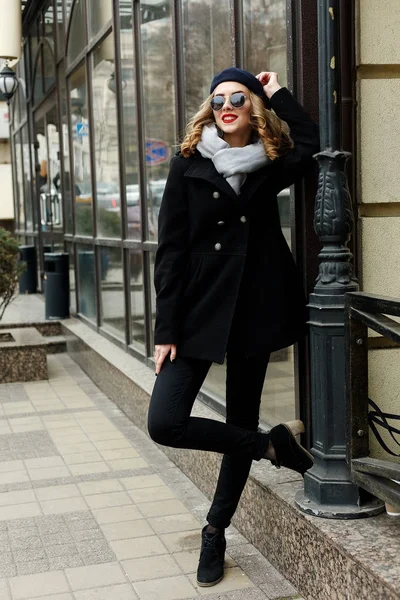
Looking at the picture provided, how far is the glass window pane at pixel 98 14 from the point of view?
798cm

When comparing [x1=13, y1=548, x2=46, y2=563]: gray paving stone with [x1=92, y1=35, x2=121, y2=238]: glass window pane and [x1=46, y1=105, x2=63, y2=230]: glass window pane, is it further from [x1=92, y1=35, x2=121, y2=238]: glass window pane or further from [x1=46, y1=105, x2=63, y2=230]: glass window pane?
[x1=46, y1=105, x2=63, y2=230]: glass window pane

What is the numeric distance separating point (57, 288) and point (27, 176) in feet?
19.7

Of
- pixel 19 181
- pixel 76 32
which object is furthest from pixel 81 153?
pixel 19 181

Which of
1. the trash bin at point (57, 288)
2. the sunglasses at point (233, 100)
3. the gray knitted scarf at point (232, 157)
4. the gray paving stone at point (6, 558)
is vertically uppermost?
the sunglasses at point (233, 100)

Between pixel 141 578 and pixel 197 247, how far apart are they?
1.41 metres

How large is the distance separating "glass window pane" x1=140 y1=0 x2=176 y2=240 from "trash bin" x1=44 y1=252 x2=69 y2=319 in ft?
12.1

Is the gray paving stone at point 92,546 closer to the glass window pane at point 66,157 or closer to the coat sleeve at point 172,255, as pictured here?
the coat sleeve at point 172,255

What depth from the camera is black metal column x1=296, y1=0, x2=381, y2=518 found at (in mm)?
3428

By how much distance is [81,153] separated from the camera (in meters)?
9.80

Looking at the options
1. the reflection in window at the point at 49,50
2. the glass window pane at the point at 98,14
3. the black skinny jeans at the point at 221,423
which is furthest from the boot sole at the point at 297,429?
the reflection in window at the point at 49,50

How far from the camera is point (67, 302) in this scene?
10.6 meters

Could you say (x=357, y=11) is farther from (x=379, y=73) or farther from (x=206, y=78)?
(x=206, y=78)

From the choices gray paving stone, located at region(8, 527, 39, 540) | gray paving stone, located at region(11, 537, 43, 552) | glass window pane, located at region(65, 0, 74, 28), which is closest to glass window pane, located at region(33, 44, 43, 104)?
glass window pane, located at region(65, 0, 74, 28)

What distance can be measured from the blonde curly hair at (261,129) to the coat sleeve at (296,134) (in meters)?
0.04
